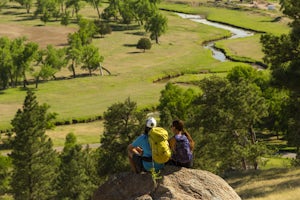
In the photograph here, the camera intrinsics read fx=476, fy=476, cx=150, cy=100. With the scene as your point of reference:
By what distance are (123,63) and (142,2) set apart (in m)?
52.9

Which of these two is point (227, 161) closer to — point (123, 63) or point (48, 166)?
point (48, 166)

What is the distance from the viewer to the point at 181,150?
15922 mm

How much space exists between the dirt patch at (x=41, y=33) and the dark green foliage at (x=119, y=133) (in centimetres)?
10265

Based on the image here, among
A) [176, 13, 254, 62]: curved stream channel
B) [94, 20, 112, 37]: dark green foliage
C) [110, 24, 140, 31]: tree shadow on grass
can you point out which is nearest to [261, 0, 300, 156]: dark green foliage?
[176, 13, 254, 62]: curved stream channel

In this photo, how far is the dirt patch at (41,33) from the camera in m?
144

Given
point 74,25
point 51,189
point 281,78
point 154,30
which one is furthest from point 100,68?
point 281,78

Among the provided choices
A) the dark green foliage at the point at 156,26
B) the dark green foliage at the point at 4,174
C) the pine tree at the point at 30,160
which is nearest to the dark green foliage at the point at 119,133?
the pine tree at the point at 30,160

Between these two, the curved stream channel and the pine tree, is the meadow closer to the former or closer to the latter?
the curved stream channel

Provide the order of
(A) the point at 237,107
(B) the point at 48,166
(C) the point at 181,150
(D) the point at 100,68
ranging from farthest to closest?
(D) the point at 100,68, (B) the point at 48,166, (A) the point at 237,107, (C) the point at 181,150

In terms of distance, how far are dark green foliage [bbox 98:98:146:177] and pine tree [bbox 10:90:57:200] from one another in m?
12.7

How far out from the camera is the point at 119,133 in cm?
3938

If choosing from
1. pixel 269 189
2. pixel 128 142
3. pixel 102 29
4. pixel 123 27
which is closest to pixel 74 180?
pixel 128 142

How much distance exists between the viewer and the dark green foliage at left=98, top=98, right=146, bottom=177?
128 feet

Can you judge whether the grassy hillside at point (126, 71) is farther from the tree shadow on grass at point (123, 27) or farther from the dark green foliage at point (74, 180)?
the dark green foliage at point (74, 180)
